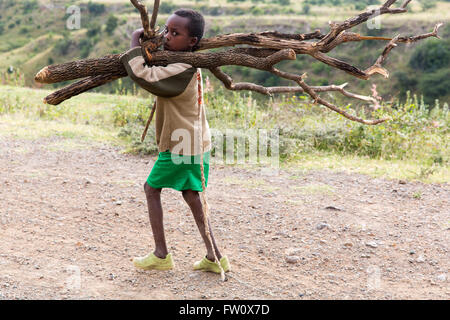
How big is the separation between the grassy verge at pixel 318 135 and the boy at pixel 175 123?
9.33 feet

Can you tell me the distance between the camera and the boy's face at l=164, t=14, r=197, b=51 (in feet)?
8.03

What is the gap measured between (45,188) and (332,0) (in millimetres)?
41793

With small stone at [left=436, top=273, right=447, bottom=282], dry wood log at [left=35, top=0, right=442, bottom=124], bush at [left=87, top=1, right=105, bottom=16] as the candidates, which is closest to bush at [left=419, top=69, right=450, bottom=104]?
small stone at [left=436, top=273, right=447, bottom=282]

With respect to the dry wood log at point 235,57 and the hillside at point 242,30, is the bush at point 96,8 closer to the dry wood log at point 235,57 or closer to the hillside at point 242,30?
the hillside at point 242,30

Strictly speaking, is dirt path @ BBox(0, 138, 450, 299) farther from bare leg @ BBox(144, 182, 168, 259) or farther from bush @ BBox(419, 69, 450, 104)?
bush @ BBox(419, 69, 450, 104)

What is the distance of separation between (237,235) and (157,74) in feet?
5.31

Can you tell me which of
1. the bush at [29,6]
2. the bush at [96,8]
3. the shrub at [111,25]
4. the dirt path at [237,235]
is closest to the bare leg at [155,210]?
the dirt path at [237,235]

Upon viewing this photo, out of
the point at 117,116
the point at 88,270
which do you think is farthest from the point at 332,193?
the point at 117,116

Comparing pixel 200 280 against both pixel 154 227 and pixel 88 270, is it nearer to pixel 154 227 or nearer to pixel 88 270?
pixel 154 227

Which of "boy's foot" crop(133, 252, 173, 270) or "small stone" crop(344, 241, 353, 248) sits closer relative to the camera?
"boy's foot" crop(133, 252, 173, 270)

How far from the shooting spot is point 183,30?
8.14ft

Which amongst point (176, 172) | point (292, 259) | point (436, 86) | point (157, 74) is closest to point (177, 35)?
point (157, 74)

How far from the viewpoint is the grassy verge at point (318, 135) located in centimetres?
571

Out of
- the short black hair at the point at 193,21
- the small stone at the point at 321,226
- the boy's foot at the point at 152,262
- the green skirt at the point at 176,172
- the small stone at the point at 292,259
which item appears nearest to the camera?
the short black hair at the point at 193,21
